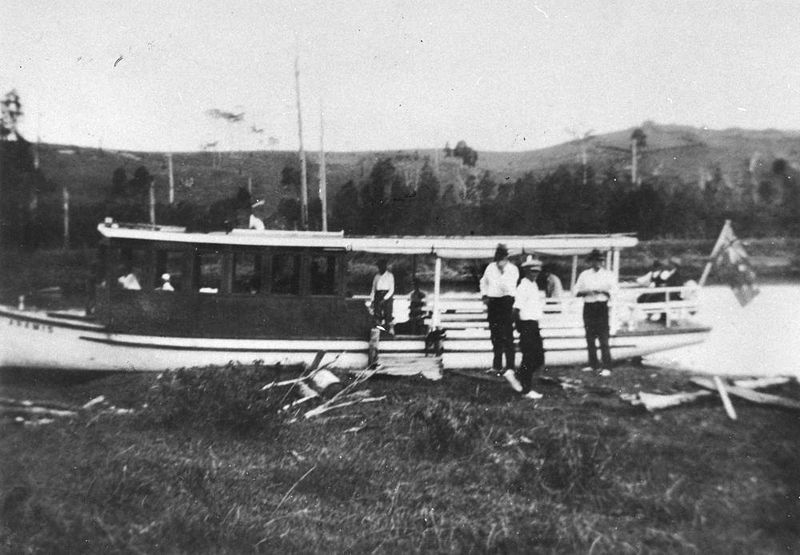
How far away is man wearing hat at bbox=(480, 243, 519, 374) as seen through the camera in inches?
182

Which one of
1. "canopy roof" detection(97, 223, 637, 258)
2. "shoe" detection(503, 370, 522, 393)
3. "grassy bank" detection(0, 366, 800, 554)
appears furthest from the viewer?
"canopy roof" detection(97, 223, 637, 258)

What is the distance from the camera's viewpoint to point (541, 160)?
526cm

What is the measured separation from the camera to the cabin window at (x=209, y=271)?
17.7 feet

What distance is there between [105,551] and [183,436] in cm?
91

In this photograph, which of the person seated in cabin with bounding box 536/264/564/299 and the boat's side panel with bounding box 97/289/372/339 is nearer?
the boat's side panel with bounding box 97/289/372/339

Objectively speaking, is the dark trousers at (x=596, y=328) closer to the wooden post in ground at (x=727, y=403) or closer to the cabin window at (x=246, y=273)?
the wooden post in ground at (x=727, y=403)

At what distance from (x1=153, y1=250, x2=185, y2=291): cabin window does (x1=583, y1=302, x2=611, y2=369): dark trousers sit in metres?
4.24

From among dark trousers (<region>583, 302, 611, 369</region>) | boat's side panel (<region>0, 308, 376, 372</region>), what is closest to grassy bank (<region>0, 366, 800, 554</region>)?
dark trousers (<region>583, 302, 611, 369</region>)

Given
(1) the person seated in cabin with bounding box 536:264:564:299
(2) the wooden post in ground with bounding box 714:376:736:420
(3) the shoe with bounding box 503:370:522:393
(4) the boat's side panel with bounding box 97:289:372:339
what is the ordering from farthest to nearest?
(1) the person seated in cabin with bounding box 536:264:564:299, (4) the boat's side panel with bounding box 97:289:372:339, (3) the shoe with bounding box 503:370:522:393, (2) the wooden post in ground with bounding box 714:376:736:420

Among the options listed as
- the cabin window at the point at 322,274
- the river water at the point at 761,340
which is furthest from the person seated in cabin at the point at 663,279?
the cabin window at the point at 322,274

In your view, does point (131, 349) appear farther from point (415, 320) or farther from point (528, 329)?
point (528, 329)

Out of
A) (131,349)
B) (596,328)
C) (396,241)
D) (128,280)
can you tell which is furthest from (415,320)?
(128,280)

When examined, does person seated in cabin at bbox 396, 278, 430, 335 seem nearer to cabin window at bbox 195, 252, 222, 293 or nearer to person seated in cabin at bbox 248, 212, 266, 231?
person seated in cabin at bbox 248, 212, 266, 231

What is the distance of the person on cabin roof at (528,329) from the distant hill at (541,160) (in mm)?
1232
